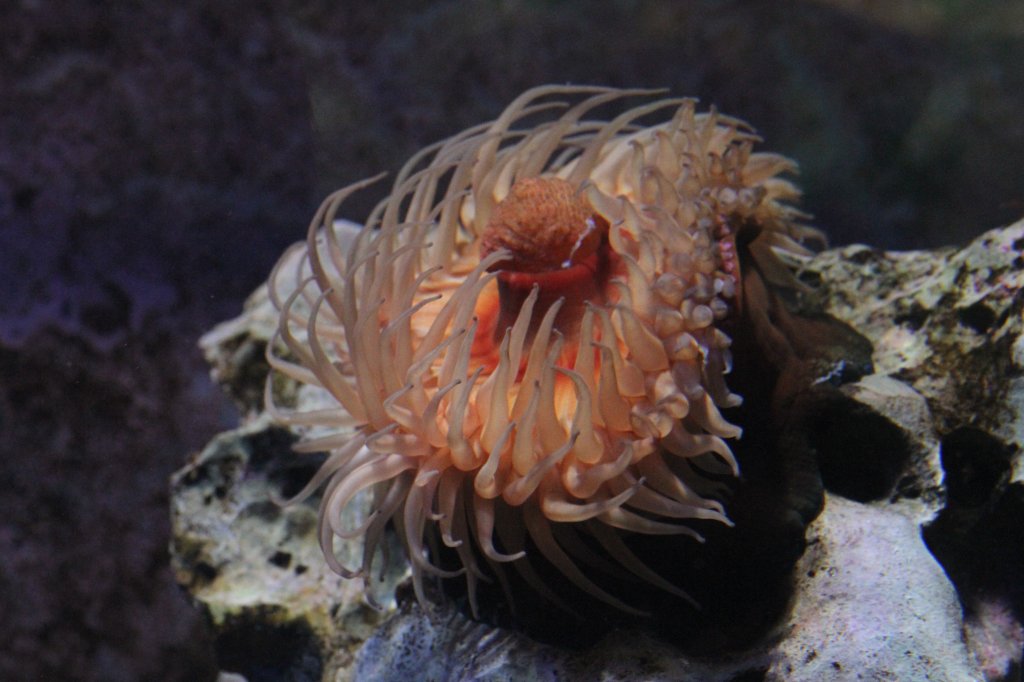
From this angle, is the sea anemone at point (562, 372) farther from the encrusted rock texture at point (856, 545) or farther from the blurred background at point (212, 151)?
the blurred background at point (212, 151)

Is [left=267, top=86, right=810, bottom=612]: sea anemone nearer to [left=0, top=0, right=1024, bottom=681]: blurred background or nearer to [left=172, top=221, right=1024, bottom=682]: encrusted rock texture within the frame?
[left=172, top=221, right=1024, bottom=682]: encrusted rock texture

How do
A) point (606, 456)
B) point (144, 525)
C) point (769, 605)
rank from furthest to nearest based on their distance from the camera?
1. point (144, 525)
2. point (769, 605)
3. point (606, 456)

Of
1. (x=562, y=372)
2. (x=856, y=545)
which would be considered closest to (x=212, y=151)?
(x=562, y=372)

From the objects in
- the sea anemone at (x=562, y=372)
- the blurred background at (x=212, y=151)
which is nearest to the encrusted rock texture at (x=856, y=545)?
the sea anemone at (x=562, y=372)

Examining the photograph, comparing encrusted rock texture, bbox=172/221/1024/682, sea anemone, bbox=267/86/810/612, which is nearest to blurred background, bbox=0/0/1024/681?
encrusted rock texture, bbox=172/221/1024/682

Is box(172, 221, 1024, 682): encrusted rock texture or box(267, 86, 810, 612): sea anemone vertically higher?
box(267, 86, 810, 612): sea anemone

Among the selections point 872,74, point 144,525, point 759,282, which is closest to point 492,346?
point 759,282

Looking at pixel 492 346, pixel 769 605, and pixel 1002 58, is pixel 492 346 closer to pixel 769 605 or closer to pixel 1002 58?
pixel 769 605
